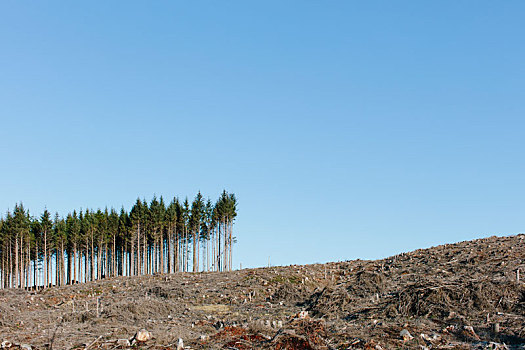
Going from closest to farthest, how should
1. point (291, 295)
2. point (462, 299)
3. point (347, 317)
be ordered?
point (462, 299) → point (347, 317) → point (291, 295)

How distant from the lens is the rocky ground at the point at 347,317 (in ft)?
41.0

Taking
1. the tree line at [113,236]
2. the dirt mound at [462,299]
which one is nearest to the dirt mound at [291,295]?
the dirt mound at [462,299]

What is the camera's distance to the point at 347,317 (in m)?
16.9

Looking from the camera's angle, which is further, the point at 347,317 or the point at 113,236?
the point at 113,236

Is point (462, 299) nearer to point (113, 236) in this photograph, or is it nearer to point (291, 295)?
point (291, 295)

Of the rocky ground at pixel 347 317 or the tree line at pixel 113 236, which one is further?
the tree line at pixel 113 236

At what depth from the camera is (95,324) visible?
1814cm

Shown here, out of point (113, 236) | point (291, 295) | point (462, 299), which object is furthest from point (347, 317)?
point (113, 236)

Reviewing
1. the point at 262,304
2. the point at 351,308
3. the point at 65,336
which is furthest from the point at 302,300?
the point at 65,336

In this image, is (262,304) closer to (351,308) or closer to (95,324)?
(351,308)

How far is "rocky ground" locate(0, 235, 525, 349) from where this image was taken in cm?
1248

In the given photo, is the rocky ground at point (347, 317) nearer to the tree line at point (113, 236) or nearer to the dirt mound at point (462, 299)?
the dirt mound at point (462, 299)

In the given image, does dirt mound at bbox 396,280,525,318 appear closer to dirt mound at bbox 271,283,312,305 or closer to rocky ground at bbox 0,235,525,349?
rocky ground at bbox 0,235,525,349

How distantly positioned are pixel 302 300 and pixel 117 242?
58.3 meters
